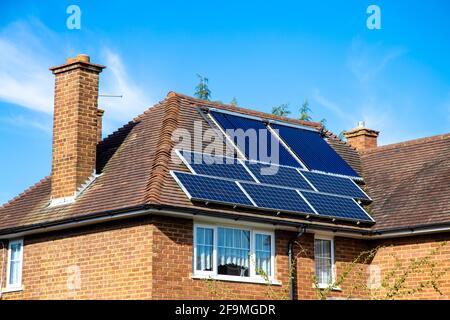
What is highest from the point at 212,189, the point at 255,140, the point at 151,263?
the point at 255,140

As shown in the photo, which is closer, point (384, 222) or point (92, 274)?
point (92, 274)

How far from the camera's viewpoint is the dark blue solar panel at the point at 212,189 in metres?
26.3

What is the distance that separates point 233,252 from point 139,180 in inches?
133

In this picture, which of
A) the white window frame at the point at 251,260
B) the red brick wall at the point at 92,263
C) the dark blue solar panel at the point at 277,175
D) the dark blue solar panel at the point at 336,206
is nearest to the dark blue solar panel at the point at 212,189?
the white window frame at the point at 251,260

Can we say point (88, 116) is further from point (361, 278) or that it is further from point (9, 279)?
point (361, 278)

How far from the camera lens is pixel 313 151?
32.7 meters

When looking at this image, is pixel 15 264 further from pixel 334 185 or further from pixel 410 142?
pixel 410 142

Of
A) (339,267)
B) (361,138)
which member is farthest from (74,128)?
(361,138)

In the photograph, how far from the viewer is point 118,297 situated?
83.7 ft

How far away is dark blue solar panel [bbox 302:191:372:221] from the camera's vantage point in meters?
29.2

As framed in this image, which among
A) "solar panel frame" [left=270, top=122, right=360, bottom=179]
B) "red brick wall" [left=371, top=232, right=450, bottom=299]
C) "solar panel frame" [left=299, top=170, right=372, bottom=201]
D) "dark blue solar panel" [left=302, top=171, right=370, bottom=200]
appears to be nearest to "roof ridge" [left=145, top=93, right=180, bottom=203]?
"solar panel frame" [left=270, top=122, right=360, bottom=179]

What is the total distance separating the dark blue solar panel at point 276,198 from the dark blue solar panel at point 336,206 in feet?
1.55
